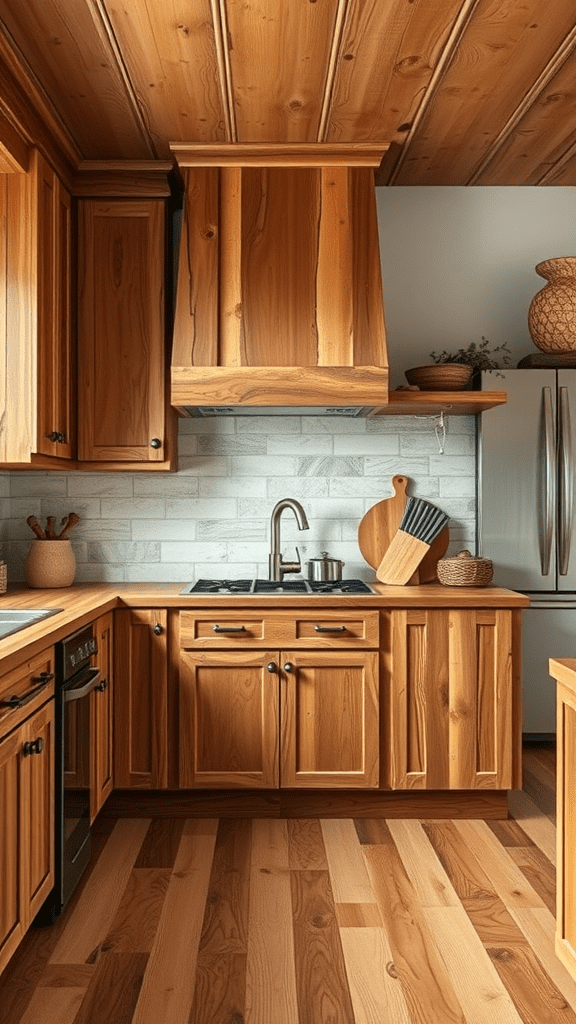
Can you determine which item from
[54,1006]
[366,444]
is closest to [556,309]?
[366,444]

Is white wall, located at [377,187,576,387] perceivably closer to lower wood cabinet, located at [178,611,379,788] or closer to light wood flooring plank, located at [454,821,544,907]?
lower wood cabinet, located at [178,611,379,788]

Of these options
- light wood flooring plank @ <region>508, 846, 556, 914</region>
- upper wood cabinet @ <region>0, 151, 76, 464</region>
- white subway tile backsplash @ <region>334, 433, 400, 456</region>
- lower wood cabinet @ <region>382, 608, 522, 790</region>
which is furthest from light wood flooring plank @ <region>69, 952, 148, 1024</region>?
white subway tile backsplash @ <region>334, 433, 400, 456</region>

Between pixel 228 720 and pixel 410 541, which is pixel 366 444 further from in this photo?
pixel 228 720

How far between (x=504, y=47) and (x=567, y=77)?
32 centimetres

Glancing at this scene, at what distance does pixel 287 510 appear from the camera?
3855 mm

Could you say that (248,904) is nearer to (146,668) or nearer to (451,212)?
(146,668)

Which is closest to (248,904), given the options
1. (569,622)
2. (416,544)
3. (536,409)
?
(416,544)

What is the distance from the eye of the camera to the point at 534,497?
12.5 feet

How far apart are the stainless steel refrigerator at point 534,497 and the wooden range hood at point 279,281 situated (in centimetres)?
71

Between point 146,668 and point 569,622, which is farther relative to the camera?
point 569,622

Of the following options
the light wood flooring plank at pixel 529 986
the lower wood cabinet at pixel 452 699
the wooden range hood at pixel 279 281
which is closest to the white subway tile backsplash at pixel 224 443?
the wooden range hood at pixel 279 281

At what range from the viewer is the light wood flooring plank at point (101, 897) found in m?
2.28

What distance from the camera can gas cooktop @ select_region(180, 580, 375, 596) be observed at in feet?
11.0

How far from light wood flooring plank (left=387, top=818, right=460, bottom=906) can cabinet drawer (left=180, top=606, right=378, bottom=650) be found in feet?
2.24
